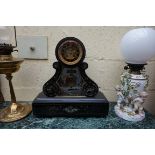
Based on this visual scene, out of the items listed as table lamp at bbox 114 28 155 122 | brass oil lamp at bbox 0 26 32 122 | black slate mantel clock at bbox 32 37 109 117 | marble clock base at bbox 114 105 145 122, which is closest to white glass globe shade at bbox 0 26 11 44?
brass oil lamp at bbox 0 26 32 122

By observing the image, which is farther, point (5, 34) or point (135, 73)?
point (5, 34)

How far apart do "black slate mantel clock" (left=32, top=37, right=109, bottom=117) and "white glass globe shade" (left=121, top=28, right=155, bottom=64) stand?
22 centimetres

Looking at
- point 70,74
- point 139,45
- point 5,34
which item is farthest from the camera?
point 5,34

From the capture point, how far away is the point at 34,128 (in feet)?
2.53

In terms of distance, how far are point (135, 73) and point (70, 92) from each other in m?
0.34

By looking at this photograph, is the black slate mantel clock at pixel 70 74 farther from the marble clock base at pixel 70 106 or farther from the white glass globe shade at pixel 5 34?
the white glass globe shade at pixel 5 34

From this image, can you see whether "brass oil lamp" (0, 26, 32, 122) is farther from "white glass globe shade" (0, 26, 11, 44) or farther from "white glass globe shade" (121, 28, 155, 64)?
"white glass globe shade" (121, 28, 155, 64)

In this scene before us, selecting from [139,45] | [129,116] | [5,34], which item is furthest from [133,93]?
[5,34]

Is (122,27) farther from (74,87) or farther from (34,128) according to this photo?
(34,128)

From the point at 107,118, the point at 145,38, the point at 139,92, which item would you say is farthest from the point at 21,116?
the point at 145,38

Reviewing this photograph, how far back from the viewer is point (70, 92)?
2.85 feet

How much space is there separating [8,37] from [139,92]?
81 centimetres

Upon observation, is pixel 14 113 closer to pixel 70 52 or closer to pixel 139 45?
pixel 70 52

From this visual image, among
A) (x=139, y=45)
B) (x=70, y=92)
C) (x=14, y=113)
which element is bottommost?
(x=14, y=113)
